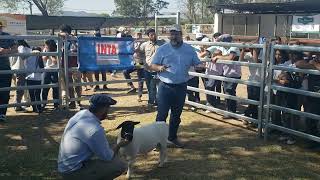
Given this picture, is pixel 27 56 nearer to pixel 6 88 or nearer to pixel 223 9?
pixel 6 88

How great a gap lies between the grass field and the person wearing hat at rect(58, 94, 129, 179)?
4.08ft

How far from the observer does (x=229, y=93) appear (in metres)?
8.62

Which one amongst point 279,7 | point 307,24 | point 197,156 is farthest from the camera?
point 279,7

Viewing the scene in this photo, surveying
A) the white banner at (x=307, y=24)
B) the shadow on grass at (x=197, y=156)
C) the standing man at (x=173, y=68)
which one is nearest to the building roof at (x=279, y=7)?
the white banner at (x=307, y=24)

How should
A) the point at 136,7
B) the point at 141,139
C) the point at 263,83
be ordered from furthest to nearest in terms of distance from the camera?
the point at 136,7 → the point at 263,83 → the point at 141,139

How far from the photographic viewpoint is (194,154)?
6.41 metres

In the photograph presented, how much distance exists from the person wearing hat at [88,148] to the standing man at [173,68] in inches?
89.8

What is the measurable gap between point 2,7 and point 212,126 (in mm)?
61012

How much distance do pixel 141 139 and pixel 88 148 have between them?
1.29 metres

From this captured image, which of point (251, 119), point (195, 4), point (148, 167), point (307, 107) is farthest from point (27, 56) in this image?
point (195, 4)

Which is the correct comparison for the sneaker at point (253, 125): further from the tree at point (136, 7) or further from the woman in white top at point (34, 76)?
the tree at point (136, 7)

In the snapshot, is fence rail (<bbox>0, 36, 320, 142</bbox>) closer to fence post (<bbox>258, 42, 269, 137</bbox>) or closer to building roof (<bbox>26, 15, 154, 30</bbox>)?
fence post (<bbox>258, 42, 269, 137</bbox>)

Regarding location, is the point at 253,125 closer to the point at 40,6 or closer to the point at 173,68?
the point at 173,68

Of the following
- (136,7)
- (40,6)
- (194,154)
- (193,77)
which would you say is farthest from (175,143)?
(136,7)
